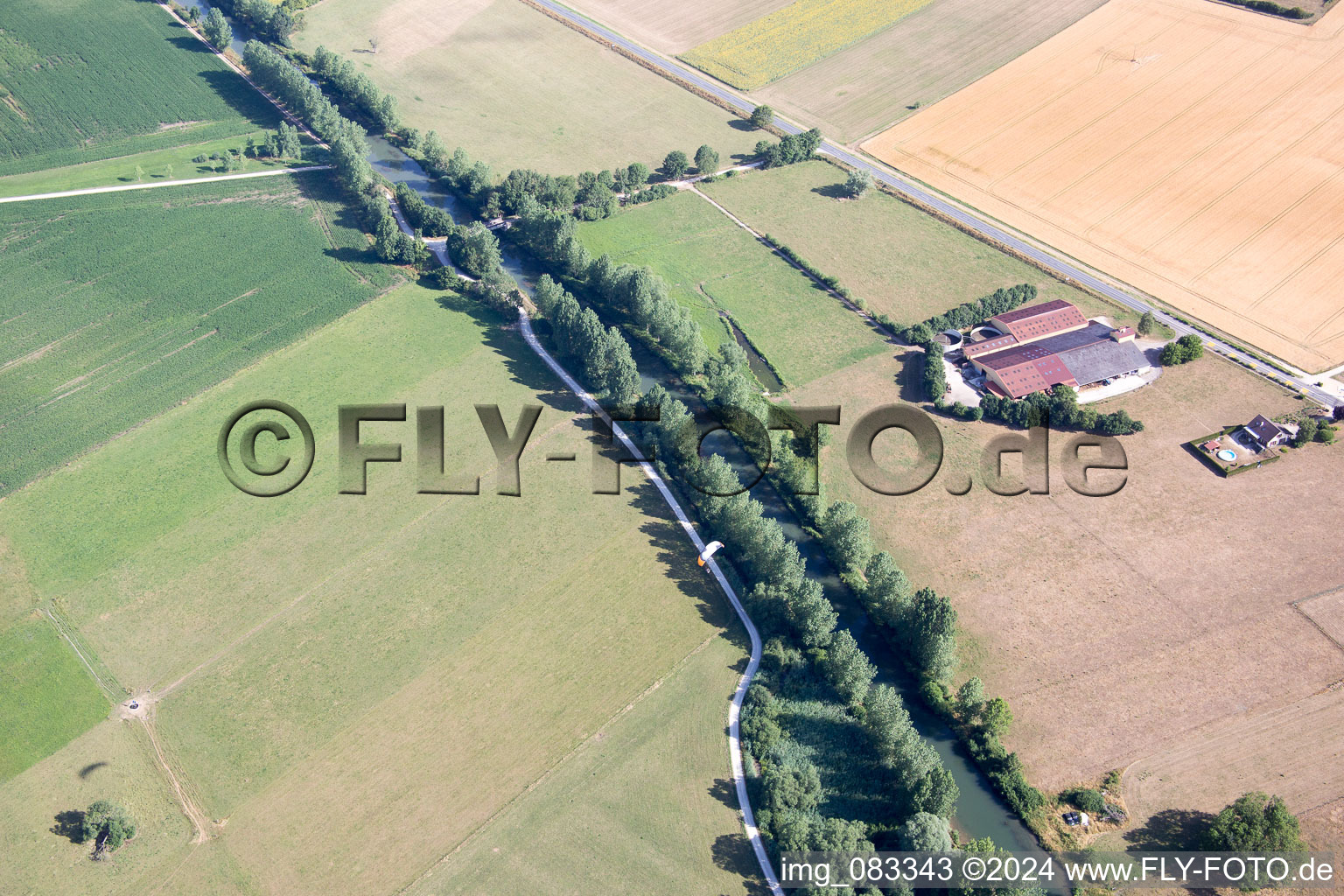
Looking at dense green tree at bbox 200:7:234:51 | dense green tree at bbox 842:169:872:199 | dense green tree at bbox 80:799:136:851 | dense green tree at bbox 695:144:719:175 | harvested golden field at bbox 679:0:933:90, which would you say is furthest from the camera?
harvested golden field at bbox 679:0:933:90

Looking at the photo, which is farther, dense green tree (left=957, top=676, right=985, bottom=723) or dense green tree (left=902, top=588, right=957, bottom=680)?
dense green tree (left=902, top=588, right=957, bottom=680)

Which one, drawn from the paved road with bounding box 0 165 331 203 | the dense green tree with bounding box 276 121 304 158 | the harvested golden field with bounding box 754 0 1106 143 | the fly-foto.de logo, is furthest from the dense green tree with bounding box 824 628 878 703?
the dense green tree with bounding box 276 121 304 158

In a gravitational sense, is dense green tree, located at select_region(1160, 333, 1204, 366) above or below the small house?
above

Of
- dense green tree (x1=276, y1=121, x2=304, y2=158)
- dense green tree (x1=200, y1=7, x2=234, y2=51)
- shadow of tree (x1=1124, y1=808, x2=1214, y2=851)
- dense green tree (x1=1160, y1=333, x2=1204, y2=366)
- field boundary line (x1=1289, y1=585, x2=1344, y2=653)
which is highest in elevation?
dense green tree (x1=200, y1=7, x2=234, y2=51)

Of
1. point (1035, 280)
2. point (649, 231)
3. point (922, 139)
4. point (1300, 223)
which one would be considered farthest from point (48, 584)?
point (1300, 223)

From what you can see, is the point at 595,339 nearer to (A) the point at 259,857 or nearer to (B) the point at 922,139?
(A) the point at 259,857

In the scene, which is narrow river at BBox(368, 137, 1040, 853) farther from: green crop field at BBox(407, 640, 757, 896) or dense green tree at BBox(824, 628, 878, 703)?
green crop field at BBox(407, 640, 757, 896)

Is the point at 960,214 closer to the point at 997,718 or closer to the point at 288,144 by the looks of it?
the point at 997,718
